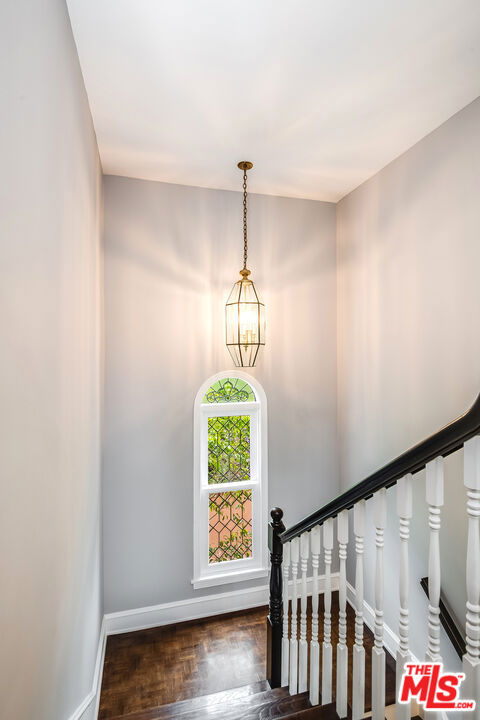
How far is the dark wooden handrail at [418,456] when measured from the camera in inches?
39.7

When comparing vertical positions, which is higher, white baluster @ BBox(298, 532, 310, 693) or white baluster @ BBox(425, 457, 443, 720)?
white baluster @ BBox(425, 457, 443, 720)

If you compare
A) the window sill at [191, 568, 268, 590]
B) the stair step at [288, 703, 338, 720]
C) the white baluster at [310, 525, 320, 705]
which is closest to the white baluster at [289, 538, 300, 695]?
the white baluster at [310, 525, 320, 705]

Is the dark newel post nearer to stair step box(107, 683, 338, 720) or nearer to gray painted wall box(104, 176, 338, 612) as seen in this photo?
A: stair step box(107, 683, 338, 720)

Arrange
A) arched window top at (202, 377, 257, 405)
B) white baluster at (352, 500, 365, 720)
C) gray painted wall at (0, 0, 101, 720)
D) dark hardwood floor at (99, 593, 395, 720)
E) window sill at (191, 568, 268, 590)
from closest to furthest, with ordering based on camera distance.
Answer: gray painted wall at (0, 0, 101, 720), white baluster at (352, 500, 365, 720), dark hardwood floor at (99, 593, 395, 720), window sill at (191, 568, 268, 590), arched window top at (202, 377, 257, 405)

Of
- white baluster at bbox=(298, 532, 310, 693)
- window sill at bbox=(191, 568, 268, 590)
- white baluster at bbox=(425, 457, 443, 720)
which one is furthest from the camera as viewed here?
window sill at bbox=(191, 568, 268, 590)

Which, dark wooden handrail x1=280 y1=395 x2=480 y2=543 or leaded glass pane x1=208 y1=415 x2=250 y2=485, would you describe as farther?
leaded glass pane x1=208 y1=415 x2=250 y2=485

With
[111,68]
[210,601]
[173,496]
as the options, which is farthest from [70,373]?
[210,601]

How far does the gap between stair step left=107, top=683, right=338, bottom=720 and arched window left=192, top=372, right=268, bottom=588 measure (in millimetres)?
1125

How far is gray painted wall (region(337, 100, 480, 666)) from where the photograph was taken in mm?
2107

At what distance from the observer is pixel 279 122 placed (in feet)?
7.38

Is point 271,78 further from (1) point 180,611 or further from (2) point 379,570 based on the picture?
(1) point 180,611

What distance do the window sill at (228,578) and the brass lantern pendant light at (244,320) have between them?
1.69 metres

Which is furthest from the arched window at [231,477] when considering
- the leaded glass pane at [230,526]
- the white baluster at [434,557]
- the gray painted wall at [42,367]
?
the white baluster at [434,557]

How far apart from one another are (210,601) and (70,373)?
2422mm
